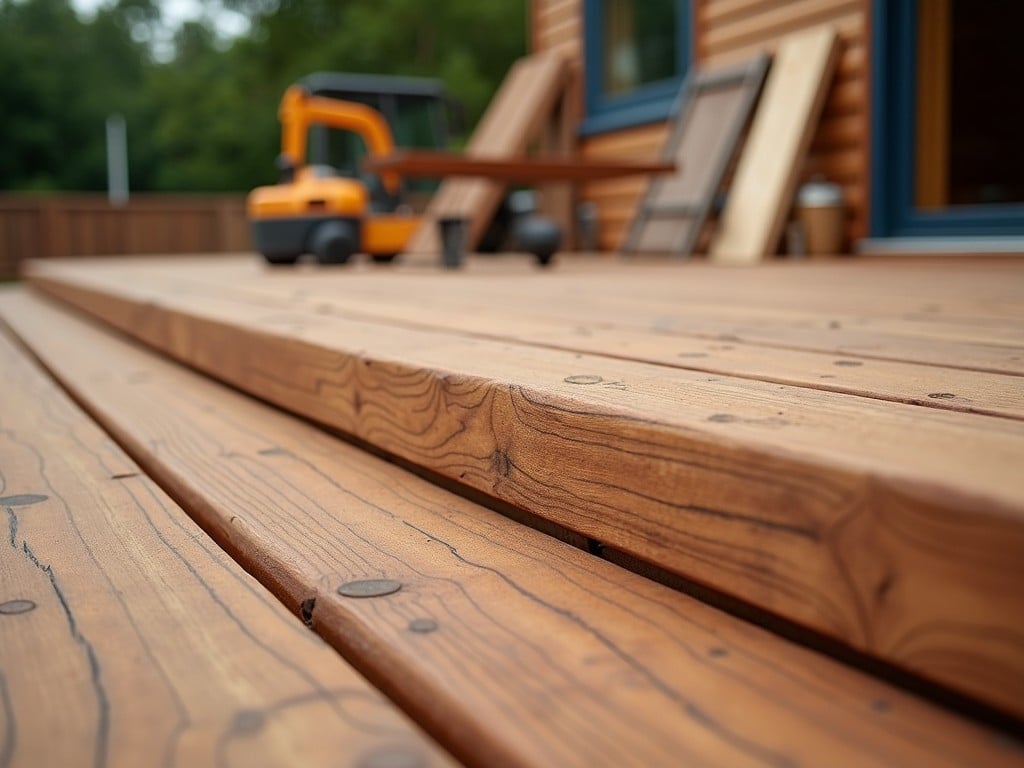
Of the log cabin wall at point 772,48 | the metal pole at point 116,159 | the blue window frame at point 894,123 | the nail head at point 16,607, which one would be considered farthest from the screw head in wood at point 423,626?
the metal pole at point 116,159

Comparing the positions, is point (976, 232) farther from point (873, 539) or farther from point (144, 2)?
point (144, 2)

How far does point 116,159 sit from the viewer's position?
24.7 meters

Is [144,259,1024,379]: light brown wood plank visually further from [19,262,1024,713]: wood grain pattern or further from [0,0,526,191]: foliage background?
[0,0,526,191]: foliage background

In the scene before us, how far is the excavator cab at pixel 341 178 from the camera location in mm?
4582

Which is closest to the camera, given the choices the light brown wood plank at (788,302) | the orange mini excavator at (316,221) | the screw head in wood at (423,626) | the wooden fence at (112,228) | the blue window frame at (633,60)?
the screw head in wood at (423,626)

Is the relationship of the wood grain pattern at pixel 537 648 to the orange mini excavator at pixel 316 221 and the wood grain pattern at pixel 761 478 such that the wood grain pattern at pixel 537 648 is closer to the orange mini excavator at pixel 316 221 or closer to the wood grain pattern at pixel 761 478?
the wood grain pattern at pixel 761 478

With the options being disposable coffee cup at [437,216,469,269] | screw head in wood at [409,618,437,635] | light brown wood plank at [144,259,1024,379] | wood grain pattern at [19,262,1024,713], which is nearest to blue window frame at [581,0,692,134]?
disposable coffee cup at [437,216,469,269]

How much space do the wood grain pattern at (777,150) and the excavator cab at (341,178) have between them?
1.65 meters

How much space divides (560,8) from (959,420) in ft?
18.1

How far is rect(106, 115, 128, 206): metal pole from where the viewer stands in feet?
80.8

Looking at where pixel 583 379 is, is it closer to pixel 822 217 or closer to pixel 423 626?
pixel 423 626

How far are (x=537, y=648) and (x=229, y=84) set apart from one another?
22.6 m

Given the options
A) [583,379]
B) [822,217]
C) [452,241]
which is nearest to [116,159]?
[452,241]

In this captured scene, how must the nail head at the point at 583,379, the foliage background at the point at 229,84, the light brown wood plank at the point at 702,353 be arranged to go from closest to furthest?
the light brown wood plank at the point at 702,353 → the nail head at the point at 583,379 → the foliage background at the point at 229,84
